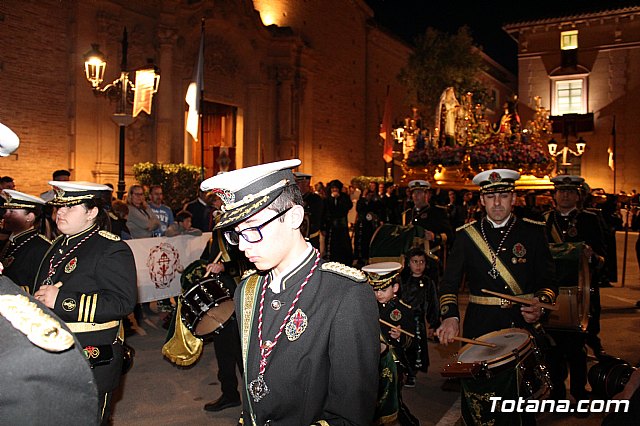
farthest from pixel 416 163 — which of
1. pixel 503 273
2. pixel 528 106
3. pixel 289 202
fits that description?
pixel 528 106

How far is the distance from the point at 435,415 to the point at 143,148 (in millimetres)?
14468

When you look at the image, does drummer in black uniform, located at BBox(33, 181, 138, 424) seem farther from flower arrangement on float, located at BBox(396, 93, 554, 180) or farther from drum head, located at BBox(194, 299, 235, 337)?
flower arrangement on float, located at BBox(396, 93, 554, 180)

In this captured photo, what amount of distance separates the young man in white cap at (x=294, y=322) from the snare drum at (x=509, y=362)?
1.90 m

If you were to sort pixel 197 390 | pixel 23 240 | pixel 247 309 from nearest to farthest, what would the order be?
pixel 247 309
pixel 23 240
pixel 197 390

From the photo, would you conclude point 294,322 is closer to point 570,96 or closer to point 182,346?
point 182,346

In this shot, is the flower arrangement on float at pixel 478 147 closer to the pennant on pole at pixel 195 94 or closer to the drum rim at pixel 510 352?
the pennant on pole at pixel 195 94

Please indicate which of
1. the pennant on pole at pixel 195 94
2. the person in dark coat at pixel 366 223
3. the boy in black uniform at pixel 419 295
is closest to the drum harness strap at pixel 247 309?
the boy in black uniform at pixel 419 295

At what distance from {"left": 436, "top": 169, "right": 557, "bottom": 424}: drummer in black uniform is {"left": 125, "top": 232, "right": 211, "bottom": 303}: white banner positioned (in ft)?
17.9

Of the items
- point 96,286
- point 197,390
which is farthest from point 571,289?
point 96,286

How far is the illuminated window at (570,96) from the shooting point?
37.8 meters

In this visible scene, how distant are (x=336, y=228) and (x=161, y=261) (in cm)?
573

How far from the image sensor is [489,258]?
15.0 feet

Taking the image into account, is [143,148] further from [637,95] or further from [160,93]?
[637,95]

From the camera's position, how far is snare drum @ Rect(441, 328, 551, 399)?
3.85 metres
